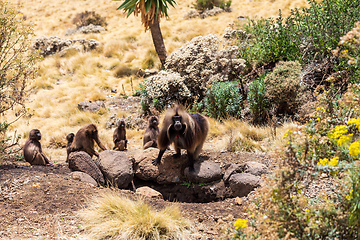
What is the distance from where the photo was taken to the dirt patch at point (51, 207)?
4.08 meters

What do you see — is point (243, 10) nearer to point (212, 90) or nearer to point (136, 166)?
point (212, 90)

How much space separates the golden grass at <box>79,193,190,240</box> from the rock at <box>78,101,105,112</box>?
7.77 meters

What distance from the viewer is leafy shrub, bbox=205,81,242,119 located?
9242 millimetres

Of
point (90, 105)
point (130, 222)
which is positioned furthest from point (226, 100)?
point (130, 222)

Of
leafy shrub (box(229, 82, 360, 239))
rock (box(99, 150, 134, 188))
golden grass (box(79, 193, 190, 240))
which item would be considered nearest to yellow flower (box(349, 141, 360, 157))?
leafy shrub (box(229, 82, 360, 239))

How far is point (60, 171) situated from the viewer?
248 inches

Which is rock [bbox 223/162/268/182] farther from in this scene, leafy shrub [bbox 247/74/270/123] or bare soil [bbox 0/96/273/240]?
leafy shrub [bbox 247/74/270/123]

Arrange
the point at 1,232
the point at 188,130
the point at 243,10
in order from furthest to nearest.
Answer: the point at 243,10 → the point at 188,130 → the point at 1,232

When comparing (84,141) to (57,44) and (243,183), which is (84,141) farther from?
(57,44)

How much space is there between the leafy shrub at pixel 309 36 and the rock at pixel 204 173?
470 cm

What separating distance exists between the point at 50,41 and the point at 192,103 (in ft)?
44.3

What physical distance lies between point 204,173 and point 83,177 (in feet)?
7.68

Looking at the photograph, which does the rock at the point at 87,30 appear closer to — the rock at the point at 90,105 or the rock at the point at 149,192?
the rock at the point at 90,105

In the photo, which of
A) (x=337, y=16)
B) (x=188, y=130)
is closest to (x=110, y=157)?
(x=188, y=130)
